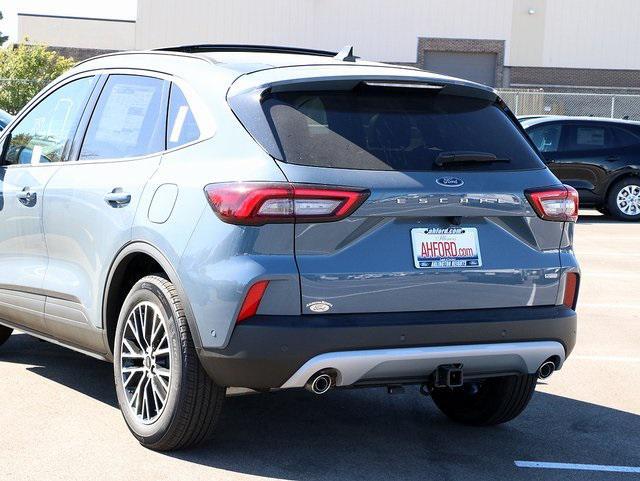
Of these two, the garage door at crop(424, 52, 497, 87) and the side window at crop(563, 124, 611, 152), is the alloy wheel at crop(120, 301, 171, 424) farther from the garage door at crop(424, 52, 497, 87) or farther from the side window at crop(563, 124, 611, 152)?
the garage door at crop(424, 52, 497, 87)

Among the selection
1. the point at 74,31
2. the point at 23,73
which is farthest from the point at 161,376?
the point at 74,31

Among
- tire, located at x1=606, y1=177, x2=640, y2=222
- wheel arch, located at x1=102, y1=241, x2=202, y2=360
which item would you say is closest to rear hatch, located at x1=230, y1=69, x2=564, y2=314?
wheel arch, located at x1=102, y1=241, x2=202, y2=360

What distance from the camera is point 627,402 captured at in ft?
22.5

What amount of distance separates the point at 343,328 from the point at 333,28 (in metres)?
53.6

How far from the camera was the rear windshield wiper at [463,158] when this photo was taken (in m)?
5.16

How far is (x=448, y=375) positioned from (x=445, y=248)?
54cm

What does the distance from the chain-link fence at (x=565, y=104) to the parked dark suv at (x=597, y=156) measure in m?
15.0

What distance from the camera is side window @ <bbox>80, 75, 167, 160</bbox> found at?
18.7 feet

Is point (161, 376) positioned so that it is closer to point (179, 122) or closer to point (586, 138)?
point (179, 122)

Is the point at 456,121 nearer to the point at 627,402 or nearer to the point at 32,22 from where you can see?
the point at 627,402

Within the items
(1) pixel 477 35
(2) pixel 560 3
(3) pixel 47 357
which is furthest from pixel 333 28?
(3) pixel 47 357

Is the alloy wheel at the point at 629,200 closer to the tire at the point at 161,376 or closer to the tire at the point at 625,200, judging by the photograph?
the tire at the point at 625,200

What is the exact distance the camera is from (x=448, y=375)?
511cm

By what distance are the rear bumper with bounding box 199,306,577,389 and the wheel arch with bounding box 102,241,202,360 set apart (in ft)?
0.84
